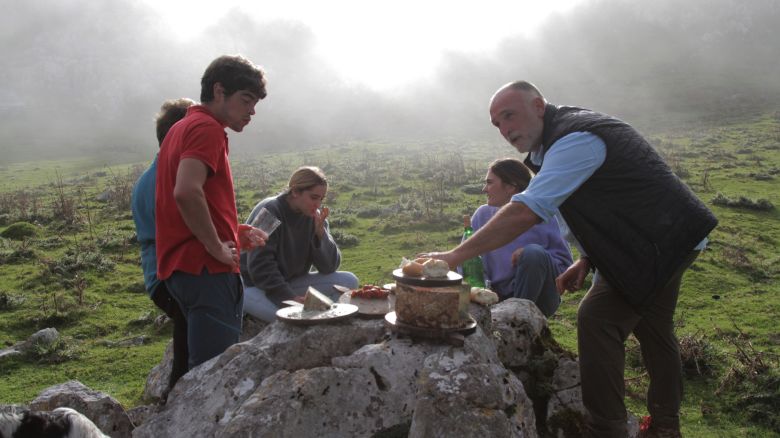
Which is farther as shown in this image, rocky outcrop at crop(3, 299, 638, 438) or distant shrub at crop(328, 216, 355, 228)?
distant shrub at crop(328, 216, 355, 228)

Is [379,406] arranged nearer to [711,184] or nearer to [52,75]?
[711,184]

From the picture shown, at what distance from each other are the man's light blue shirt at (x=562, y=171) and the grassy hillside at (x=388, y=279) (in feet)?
10.7

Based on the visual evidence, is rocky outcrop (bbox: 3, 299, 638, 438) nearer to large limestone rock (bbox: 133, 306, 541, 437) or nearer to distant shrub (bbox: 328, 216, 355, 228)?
large limestone rock (bbox: 133, 306, 541, 437)

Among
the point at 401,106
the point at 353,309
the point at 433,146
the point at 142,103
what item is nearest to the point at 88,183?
the point at 433,146

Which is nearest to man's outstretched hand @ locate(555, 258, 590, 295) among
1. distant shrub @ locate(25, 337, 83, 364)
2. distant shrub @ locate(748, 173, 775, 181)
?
distant shrub @ locate(25, 337, 83, 364)

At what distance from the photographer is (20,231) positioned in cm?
1631

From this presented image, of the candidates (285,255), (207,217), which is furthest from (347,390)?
(285,255)

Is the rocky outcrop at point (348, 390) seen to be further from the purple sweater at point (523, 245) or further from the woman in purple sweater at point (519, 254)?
the purple sweater at point (523, 245)

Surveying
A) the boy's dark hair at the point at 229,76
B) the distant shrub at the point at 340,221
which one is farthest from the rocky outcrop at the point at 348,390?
the distant shrub at the point at 340,221

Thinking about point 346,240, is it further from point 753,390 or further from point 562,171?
point 562,171

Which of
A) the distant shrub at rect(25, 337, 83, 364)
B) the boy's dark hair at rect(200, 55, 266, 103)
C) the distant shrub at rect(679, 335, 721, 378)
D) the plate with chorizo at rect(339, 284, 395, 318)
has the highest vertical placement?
the boy's dark hair at rect(200, 55, 266, 103)

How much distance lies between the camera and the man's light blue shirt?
402 cm

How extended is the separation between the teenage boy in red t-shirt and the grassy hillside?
9.48ft

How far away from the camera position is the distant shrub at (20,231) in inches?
632
